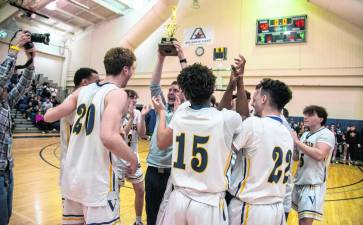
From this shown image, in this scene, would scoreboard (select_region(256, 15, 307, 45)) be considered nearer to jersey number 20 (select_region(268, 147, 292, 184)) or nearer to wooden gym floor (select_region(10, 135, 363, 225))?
wooden gym floor (select_region(10, 135, 363, 225))

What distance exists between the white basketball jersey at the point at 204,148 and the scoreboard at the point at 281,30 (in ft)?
43.7

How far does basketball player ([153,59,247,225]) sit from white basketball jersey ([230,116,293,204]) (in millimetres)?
135

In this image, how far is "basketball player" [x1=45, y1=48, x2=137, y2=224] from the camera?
182cm

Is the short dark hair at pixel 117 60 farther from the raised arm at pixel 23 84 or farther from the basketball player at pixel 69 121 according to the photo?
the raised arm at pixel 23 84

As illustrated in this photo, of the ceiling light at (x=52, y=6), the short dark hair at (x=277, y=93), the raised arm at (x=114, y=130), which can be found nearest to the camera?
the raised arm at (x=114, y=130)

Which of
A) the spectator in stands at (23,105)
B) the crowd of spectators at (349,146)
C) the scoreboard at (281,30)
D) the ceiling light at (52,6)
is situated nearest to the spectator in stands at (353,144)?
the crowd of spectators at (349,146)

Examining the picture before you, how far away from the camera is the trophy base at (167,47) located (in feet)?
8.80

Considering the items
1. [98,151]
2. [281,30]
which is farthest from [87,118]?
[281,30]

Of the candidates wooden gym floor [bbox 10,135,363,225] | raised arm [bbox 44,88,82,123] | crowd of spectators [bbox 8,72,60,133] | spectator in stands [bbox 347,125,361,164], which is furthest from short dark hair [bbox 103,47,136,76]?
crowd of spectators [bbox 8,72,60,133]

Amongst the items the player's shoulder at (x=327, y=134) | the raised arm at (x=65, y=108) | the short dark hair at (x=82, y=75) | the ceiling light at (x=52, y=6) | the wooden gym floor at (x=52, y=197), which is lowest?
the wooden gym floor at (x=52, y=197)

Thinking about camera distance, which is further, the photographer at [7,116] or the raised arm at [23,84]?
the raised arm at [23,84]

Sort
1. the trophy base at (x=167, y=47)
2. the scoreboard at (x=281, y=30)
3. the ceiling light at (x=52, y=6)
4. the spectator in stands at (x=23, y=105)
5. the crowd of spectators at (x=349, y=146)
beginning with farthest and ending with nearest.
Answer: the ceiling light at (x=52, y=6) → the spectator in stands at (x=23, y=105) → the scoreboard at (x=281, y=30) → the crowd of spectators at (x=349, y=146) → the trophy base at (x=167, y=47)

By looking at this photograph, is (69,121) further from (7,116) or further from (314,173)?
(314,173)

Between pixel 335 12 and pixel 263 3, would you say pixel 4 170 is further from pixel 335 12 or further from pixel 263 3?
pixel 263 3
